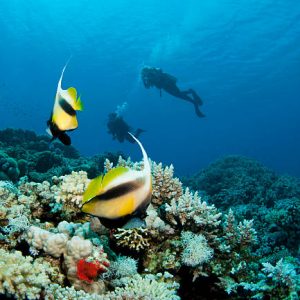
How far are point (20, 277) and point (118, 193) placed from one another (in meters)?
1.29

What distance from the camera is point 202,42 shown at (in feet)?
144

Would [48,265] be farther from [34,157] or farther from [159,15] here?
[159,15]

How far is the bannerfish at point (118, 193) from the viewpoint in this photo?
1557 millimetres

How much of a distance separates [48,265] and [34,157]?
9083 millimetres

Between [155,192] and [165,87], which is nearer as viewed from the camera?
[155,192]

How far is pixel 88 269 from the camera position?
2.76 metres

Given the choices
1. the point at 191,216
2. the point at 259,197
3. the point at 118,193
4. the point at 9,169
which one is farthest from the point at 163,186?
the point at 259,197

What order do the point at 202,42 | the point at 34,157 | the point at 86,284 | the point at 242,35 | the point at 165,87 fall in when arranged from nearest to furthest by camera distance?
the point at 86,284 < the point at 34,157 < the point at 165,87 < the point at 242,35 < the point at 202,42

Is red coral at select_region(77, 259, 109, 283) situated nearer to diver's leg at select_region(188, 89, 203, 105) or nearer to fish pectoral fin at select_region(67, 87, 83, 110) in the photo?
fish pectoral fin at select_region(67, 87, 83, 110)

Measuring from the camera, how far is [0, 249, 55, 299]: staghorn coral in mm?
2239

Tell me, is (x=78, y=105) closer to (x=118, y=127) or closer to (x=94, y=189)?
(x=94, y=189)

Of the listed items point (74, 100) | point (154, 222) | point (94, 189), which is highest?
point (154, 222)

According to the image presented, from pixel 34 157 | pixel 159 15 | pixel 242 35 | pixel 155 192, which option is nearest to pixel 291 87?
pixel 242 35

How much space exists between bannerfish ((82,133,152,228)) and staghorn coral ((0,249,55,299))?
→ 1123 millimetres
